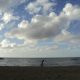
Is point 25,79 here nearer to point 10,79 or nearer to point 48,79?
point 10,79

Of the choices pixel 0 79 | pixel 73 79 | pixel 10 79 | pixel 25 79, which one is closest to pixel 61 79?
pixel 73 79

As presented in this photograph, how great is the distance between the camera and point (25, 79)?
11445mm

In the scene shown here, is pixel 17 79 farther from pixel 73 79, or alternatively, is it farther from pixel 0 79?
pixel 73 79

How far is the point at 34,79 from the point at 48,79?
1696mm

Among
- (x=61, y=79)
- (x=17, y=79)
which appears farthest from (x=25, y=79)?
(x=61, y=79)

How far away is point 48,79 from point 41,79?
0.84 meters

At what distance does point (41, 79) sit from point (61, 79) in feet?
7.89

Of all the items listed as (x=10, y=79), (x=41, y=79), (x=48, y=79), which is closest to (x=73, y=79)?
(x=48, y=79)

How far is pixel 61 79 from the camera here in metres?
11.2

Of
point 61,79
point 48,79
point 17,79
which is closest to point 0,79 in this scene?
point 17,79

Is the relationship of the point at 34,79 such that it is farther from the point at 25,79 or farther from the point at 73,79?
the point at 73,79

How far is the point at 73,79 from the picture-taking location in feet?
36.4

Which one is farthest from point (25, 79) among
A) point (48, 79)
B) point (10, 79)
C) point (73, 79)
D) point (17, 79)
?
point (73, 79)

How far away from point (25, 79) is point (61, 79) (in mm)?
4378
